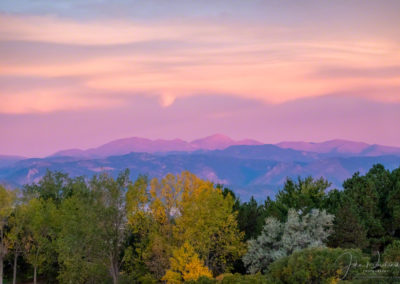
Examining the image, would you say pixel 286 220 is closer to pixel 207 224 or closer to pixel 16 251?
pixel 207 224

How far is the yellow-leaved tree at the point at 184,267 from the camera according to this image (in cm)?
5519

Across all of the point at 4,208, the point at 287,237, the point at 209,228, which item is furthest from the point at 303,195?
the point at 4,208

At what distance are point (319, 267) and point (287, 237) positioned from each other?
10.3m

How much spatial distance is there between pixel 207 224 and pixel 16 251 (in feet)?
88.9

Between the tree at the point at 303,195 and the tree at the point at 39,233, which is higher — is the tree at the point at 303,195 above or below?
above

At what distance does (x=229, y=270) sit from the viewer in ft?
201

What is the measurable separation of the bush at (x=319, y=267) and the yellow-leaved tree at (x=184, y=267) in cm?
1146

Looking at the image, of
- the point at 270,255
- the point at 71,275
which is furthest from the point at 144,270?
the point at 270,255

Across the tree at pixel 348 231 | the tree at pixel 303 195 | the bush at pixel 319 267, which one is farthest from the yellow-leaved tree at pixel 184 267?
the tree at pixel 348 231

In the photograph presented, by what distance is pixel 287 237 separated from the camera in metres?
54.1

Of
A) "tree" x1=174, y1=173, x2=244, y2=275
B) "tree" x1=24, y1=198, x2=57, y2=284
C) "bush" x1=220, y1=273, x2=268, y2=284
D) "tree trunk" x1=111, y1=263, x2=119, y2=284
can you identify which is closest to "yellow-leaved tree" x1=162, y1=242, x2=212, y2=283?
"tree" x1=174, y1=173, x2=244, y2=275

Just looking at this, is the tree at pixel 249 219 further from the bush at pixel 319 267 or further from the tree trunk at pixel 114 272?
the bush at pixel 319 267

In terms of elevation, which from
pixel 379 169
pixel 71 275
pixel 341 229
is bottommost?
pixel 71 275

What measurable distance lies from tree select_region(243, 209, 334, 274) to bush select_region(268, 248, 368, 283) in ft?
24.4
